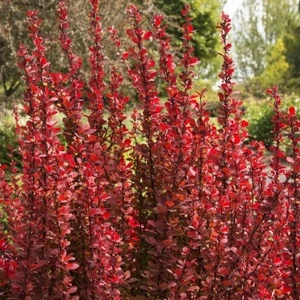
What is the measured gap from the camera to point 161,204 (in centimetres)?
231

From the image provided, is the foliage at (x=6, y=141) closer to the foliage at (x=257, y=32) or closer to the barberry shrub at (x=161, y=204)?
the barberry shrub at (x=161, y=204)

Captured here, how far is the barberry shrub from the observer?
7.16 feet

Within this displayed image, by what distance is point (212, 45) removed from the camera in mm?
32906

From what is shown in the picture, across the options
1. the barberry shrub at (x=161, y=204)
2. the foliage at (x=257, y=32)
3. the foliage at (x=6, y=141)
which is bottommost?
the barberry shrub at (x=161, y=204)

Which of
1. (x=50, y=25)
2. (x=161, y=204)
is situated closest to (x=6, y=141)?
(x=50, y=25)

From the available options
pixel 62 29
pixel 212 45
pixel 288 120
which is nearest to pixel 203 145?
pixel 288 120

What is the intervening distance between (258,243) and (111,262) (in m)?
0.56

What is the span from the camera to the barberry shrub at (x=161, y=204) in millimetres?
2182

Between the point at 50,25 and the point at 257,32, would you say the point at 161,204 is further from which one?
the point at 257,32

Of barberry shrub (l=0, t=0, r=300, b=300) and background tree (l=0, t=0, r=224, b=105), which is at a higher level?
background tree (l=0, t=0, r=224, b=105)

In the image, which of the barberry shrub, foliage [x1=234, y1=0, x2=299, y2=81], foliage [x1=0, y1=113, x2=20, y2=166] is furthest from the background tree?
foliage [x1=234, y1=0, x2=299, y2=81]

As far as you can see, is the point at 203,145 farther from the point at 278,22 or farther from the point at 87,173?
the point at 278,22

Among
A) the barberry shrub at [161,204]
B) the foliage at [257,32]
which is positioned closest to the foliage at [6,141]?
the barberry shrub at [161,204]

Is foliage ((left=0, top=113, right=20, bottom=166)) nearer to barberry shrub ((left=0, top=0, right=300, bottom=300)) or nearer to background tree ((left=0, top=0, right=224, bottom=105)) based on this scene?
background tree ((left=0, top=0, right=224, bottom=105))
